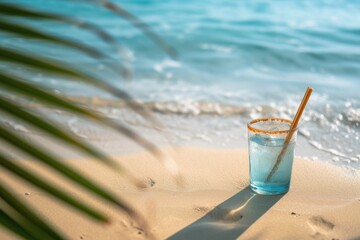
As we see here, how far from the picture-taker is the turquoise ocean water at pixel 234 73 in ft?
12.0

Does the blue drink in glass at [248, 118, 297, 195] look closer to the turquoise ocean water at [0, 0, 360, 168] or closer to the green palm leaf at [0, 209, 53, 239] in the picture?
the turquoise ocean water at [0, 0, 360, 168]

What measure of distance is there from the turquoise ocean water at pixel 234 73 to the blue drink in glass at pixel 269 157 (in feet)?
2.14

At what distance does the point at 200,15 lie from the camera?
9523 mm

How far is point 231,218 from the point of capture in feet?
7.49

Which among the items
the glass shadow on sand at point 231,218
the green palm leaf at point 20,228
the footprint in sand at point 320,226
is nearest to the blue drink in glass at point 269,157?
the glass shadow on sand at point 231,218

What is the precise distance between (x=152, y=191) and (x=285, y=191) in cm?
62

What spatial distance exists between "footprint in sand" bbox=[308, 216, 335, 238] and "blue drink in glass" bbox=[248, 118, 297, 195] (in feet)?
0.84

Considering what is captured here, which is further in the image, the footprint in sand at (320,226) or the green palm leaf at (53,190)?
the footprint in sand at (320,226)

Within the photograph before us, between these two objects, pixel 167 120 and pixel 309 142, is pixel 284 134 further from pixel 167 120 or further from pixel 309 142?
pixel 167 120

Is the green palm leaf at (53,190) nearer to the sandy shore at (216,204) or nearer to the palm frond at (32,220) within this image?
the palm frond at (32,220)

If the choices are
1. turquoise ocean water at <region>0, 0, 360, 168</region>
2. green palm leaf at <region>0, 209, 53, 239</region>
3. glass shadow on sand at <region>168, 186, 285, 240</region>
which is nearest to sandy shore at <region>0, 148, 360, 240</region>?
glass shadow on sand at <region>168, 186, 285, 240</region>

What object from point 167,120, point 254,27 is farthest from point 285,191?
point 254,27

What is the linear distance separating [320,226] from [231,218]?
1.21 ft

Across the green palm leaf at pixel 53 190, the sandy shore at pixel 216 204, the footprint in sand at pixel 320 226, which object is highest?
the green palm leaf at pixel 53 190
